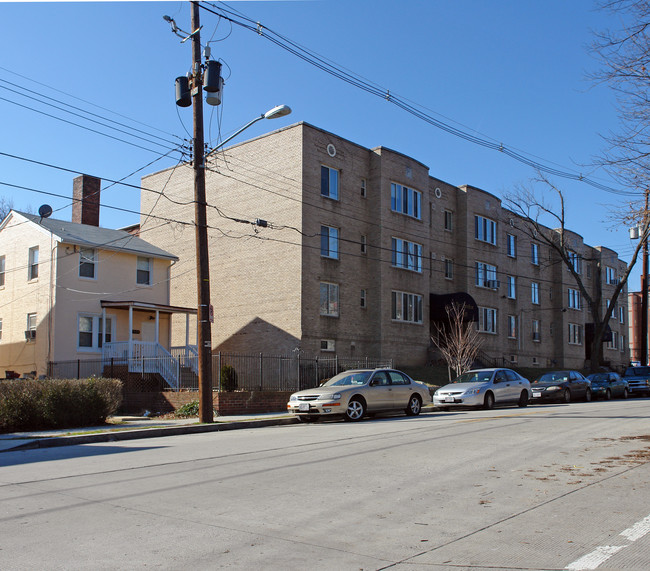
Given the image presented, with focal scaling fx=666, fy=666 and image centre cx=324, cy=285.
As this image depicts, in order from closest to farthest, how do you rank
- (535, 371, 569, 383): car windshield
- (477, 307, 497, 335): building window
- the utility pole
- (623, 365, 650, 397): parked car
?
the utility pole, (535, 371, 569, 383): car windshield, (623, 365, 650, 397): parked car, (477, 307, 497, 335): building window

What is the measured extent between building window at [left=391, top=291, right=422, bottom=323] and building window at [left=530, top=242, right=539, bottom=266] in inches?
653

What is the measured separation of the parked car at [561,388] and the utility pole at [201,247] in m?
15.1

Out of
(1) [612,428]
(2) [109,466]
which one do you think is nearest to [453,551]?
(2) [109,466]

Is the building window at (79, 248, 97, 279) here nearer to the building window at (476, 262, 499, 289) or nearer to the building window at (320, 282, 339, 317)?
the building window at (320, 282, 339, 317)

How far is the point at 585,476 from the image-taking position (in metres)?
8.59

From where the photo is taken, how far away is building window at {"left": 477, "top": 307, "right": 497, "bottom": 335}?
4078 cm

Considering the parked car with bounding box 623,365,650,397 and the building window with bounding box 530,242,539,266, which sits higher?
the building window with bounding box 530,242,539,266

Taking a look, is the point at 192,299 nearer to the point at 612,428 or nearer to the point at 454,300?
the point at 454,300

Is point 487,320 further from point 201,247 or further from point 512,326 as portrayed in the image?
point 201,247

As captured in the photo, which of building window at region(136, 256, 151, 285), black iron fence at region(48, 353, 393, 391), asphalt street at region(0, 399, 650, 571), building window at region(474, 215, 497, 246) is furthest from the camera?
building window at region(474, 215, 497, 246)

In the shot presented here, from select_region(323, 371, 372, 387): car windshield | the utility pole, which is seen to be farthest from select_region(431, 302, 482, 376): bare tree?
the utility pole

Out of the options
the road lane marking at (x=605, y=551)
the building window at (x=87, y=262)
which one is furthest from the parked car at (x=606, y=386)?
the road lane marking at (x=605, y=551)

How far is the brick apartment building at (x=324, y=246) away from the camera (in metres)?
30.2

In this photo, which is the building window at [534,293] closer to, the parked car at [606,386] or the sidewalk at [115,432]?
the parked car at [606,386]
